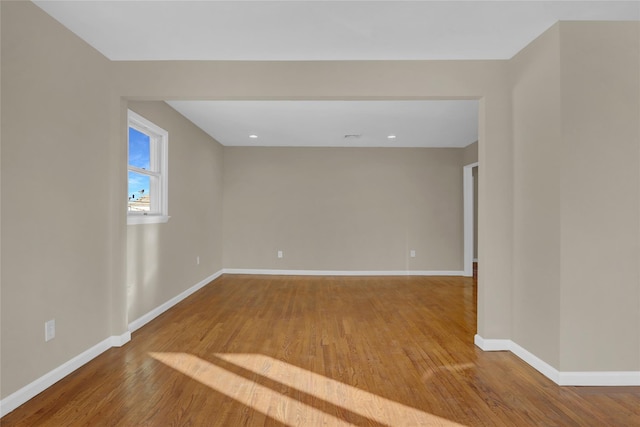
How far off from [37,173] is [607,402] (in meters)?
3.83

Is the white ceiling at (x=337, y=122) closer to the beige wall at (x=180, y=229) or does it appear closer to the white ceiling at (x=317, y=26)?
the beige wall at (x=180, y=229)

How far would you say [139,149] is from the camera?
13.0 ft

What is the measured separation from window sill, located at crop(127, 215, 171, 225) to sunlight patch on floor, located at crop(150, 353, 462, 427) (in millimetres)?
1389

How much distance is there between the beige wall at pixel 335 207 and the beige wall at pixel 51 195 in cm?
388

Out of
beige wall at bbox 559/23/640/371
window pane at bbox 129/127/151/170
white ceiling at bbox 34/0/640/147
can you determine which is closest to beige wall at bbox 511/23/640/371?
beige wall at bbox 559/23/640/371

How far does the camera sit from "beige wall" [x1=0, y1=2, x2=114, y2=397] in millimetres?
2076

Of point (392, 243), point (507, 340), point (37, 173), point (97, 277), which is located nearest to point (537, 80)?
point (507, 340)

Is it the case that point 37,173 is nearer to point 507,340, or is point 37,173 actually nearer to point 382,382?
point 382,382

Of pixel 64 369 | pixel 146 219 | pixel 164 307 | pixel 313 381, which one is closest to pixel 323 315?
pixel 313 381

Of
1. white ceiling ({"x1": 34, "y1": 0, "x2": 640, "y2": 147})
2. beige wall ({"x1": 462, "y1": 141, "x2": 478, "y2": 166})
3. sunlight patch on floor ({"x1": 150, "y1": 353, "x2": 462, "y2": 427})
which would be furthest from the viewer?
beige wall ({"x1": 462, "y1": 141, "x2": 478, "y2": 166})

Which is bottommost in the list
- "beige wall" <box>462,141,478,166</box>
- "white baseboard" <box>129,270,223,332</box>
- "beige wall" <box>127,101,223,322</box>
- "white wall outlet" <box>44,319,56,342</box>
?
"white baseboard" <box>129,270,223,332</box>

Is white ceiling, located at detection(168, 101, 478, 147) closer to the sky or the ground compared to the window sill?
closer to the sky

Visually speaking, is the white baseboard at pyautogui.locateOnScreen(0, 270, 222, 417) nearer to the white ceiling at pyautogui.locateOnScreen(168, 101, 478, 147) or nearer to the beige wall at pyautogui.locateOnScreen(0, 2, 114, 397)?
the beige wall at pyautogui.locateOnScreen(0, 2, 114, 397)

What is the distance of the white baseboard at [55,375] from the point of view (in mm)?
2061
